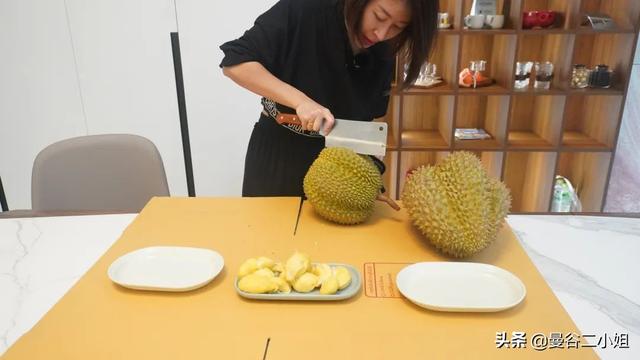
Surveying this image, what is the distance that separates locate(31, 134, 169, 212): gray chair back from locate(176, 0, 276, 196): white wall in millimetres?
960

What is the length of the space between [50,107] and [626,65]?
114 inches

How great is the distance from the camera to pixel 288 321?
0.77 m

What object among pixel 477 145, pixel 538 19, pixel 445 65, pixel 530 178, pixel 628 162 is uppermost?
pixel 538 19

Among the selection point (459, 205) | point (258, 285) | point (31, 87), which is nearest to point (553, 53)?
point (459, 205)

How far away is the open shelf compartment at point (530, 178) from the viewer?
249 cm

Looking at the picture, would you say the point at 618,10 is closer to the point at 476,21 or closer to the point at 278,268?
the point at 476,21

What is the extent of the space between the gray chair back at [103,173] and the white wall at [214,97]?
0.96 metres

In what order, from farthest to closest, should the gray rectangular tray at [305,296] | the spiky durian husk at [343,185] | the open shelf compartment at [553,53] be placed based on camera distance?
the open shelf compartment at [553,53]
the spiky durian husk at [343,185]
the gray rectangular tray at [305,296]

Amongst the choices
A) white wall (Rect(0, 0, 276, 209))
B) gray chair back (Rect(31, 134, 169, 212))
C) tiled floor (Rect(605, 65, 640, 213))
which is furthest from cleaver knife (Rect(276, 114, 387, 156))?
tiled floor (Rect(605, 65, 640, 213))

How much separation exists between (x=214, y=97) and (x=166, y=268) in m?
1.68

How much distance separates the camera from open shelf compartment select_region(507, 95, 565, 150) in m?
2.36

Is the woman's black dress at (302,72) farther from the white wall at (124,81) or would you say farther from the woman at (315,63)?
the white wall at (124,81)

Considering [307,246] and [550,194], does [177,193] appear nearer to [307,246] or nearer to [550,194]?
[307,246]

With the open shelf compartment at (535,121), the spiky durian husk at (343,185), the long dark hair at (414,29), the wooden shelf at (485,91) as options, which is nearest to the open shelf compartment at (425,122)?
the wooden shelf at (485,91)
